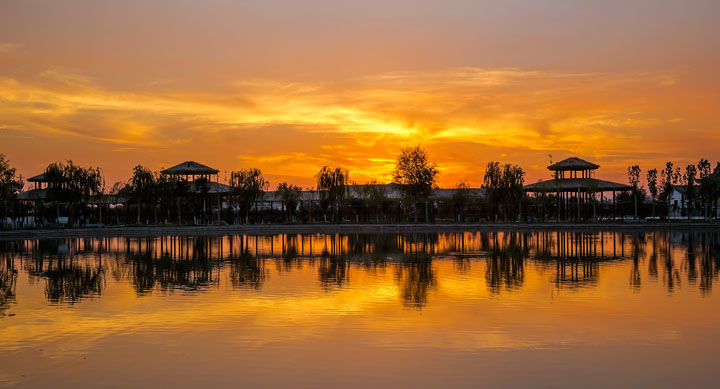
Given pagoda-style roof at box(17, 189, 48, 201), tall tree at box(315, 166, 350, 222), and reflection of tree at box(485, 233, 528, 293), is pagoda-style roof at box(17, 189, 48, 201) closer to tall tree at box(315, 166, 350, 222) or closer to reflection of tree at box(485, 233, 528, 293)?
tall tree at box(315, 166, 350, 222)

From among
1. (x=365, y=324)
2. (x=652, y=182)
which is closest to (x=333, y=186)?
(x=652, y=182)

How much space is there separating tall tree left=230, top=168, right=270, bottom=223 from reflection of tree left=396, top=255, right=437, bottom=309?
3505 cm

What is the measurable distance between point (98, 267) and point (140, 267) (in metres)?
1.39

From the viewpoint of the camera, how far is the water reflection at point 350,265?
51.4 ft

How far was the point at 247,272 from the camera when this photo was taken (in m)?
18.7

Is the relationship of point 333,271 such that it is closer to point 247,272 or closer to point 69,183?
point 247,272

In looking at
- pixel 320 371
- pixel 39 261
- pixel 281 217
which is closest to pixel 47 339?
pixel 320 371

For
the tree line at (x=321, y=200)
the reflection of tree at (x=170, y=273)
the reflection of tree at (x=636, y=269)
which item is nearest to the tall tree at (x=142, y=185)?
the tree line at (x=321, y=200)

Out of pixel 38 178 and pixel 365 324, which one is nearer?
pixel 365 324

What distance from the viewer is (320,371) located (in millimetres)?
8086

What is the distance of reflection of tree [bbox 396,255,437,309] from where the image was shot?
13438 millimetres

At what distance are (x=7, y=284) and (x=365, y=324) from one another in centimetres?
1075

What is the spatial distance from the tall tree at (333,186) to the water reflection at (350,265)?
88.2 feet

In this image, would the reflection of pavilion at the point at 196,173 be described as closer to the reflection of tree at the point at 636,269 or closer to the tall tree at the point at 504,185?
the tall tree at the point at 504,185
